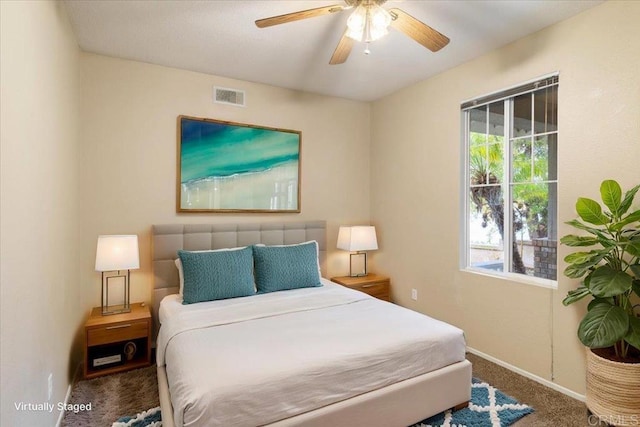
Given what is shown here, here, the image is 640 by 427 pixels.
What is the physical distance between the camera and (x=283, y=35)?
2629 mm

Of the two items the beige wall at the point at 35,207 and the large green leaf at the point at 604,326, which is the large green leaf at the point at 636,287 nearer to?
the large green leaf at the point at 604,326

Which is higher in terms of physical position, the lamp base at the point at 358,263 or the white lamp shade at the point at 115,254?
the white lamp shade at the point at 115,254

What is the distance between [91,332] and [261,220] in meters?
1.79

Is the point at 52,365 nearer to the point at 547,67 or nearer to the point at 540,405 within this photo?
the point at 540,405

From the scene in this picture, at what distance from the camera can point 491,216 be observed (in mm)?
3092

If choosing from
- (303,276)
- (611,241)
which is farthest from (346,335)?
(611,241)

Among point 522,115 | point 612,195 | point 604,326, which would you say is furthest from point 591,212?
point 522,115

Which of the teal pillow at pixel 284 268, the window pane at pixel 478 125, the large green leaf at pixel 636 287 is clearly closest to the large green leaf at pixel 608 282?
the large green leaf at pixel 636 287

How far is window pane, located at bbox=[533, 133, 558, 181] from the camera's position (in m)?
2.61

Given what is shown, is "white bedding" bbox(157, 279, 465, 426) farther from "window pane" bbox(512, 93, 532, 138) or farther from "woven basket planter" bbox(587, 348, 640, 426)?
"window pane" bbox(512, 93, 532, 138)

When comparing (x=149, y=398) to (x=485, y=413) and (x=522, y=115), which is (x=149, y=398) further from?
(x=522, y=115)

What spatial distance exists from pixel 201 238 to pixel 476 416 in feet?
8.78

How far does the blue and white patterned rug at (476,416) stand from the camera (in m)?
2.05

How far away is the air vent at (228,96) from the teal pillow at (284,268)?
5.05ft
